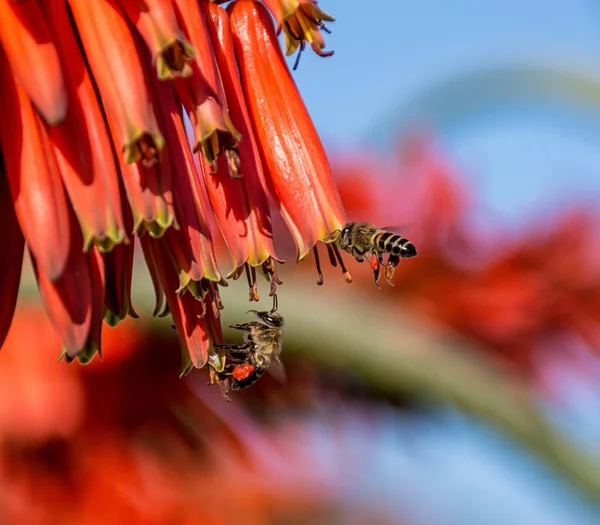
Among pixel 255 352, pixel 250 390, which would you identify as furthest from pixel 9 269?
pixel 250 390

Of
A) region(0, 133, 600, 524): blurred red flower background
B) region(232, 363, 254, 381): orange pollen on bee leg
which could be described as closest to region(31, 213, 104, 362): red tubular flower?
region(232, 363, 254, 381): orange pollen on bee leg

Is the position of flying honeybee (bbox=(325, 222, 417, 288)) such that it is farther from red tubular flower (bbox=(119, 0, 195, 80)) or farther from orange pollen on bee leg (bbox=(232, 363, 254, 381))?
red tubular flower (bbox=(119, 0, 195, 80))

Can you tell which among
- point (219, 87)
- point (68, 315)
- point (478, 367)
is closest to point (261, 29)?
point (219, 87)

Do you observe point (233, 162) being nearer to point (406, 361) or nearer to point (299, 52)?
point (299, 52)

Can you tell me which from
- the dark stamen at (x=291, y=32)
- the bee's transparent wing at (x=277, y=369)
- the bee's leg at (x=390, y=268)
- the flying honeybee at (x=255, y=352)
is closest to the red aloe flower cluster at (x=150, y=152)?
the dark stamen at (x=291, y=32)

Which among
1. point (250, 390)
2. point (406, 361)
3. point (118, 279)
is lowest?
point (250, 390)

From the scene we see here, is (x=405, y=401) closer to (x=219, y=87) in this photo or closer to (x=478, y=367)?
(x=478, y=367)
